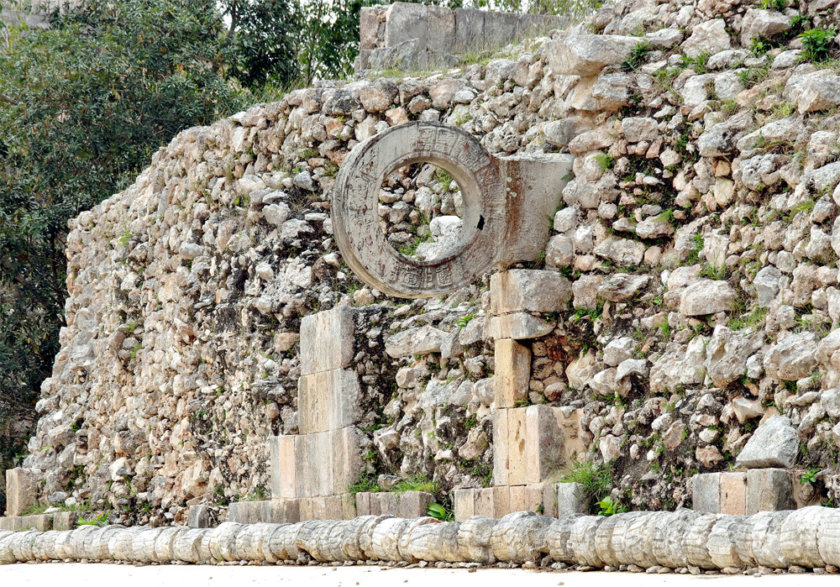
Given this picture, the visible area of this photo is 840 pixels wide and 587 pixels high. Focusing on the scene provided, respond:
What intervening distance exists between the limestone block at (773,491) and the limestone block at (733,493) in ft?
0.51

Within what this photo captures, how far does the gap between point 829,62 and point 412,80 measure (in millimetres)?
4314

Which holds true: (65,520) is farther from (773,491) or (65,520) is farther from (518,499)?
(773,491)

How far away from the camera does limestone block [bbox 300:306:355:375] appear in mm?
10773

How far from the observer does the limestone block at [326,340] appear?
10.8m

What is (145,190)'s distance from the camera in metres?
15.5

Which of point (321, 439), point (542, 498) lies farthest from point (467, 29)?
point (542, 498)

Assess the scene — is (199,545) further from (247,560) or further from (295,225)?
(295,225)

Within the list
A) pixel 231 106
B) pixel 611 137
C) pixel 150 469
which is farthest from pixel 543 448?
pixel 231 106

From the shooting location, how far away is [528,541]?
7461mm

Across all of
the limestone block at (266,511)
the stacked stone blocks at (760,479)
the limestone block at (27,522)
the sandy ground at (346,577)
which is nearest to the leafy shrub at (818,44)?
the stacked stone blocks at (760,479)

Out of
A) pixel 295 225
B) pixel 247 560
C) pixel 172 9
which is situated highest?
pixel 172 9

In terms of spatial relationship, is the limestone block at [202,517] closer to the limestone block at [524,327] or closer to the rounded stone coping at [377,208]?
the rounded stone coping at [377,208]

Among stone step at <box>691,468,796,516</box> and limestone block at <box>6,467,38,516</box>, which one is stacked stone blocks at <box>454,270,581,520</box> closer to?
stone step at <box>691,468,796,516</box>

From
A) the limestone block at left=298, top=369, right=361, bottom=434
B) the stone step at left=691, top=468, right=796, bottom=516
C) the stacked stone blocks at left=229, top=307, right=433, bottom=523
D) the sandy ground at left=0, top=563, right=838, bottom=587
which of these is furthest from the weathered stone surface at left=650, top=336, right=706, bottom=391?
the limestone block at left=298, top=369, right=361, bottom=434
